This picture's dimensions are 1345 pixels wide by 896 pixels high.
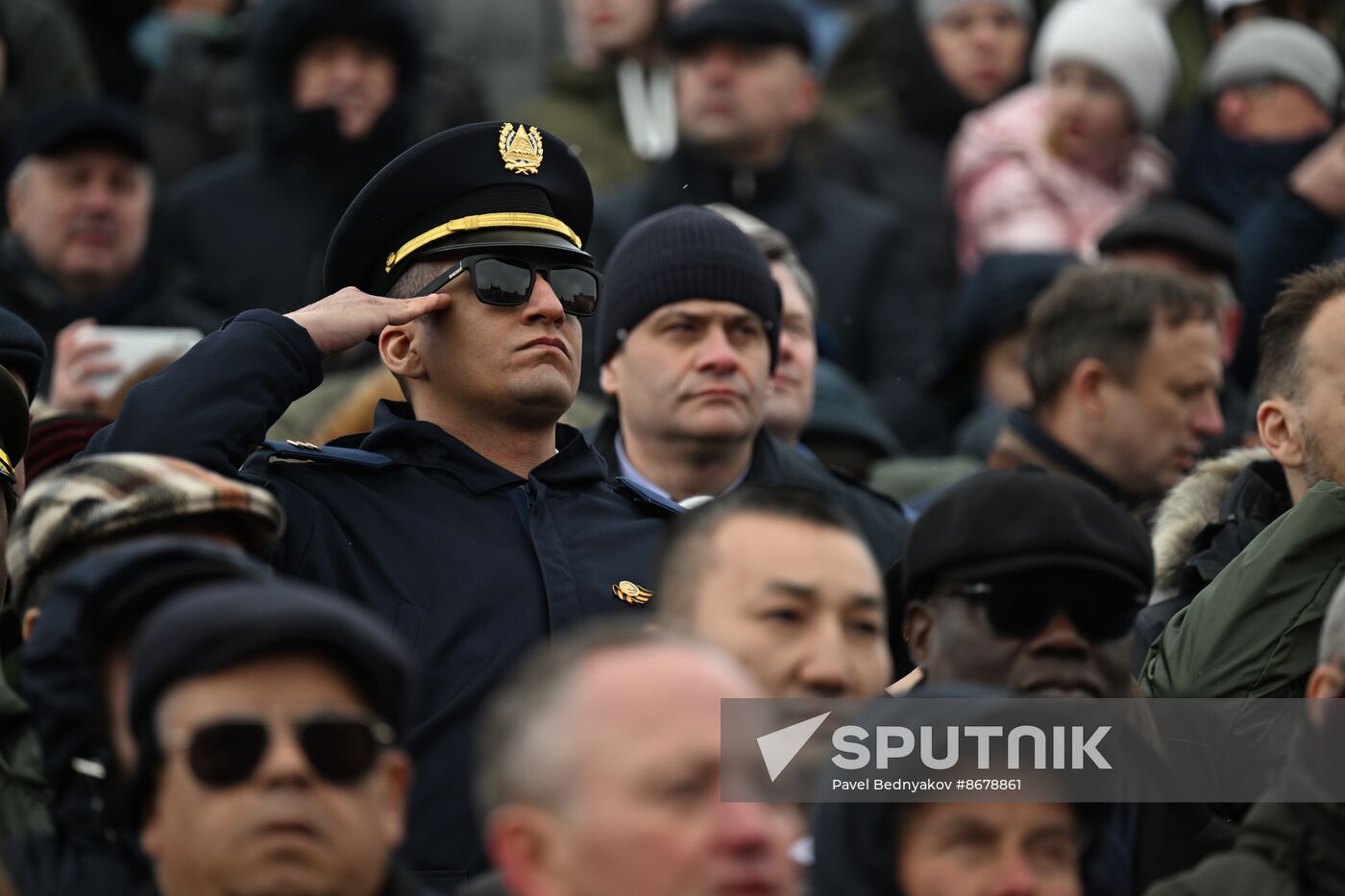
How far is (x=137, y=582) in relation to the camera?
194 inches

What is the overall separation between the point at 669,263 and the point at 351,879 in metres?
3.72

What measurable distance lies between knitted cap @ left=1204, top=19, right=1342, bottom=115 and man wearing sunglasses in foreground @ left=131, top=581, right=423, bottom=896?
799 centimetres

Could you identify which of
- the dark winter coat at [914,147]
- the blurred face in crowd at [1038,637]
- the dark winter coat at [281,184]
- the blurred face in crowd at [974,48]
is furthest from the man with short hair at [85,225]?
the blurred face in crowd at [1038,637]

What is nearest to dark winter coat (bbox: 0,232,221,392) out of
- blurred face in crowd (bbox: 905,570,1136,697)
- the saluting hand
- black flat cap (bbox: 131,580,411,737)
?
the saluting hand

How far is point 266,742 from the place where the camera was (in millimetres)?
4555

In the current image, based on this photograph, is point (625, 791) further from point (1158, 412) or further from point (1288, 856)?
point (1158, 412)

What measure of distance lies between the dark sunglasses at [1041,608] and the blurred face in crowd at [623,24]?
6835 millimetres

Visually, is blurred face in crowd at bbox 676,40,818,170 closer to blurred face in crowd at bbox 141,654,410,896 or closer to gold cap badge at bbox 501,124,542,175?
gold cap badge at bbox 501,124,542,175

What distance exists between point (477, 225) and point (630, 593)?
1.08m

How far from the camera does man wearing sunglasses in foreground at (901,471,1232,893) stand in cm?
568

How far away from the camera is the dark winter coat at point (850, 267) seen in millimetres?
10969

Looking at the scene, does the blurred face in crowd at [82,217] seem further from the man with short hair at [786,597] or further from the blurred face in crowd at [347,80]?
the man with short hair at [786,597]

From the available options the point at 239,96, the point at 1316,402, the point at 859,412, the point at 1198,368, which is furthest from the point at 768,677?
the point at 239,96

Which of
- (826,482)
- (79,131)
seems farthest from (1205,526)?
(79,131)
